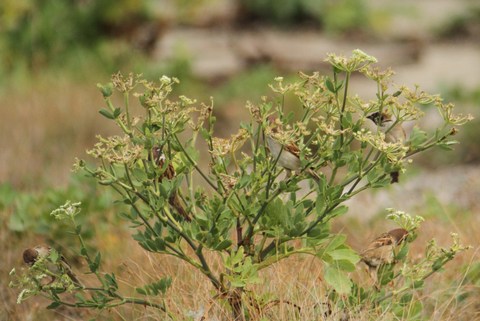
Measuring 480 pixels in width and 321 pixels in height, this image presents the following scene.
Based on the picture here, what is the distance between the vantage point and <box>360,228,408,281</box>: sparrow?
2.94 m

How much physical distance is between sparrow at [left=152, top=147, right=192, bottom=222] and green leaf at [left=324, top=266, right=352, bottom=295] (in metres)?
0.46

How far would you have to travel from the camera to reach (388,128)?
290cm

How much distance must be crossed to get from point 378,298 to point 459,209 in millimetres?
2155

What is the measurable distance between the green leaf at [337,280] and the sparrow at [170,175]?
1.49 feet

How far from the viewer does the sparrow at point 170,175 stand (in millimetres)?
2811

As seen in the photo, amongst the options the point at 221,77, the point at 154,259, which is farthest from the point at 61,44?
the point at 154,259

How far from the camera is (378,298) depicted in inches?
119

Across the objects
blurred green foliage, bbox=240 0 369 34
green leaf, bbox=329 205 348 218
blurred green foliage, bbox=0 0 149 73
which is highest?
green leaf, bbox=329 205 348 218

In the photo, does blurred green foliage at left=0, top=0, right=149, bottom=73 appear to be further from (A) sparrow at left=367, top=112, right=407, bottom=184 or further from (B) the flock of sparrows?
(A) sparrow at left=367, top=112, right=407, bottom=184

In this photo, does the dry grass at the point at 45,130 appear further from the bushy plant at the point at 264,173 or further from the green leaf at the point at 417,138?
the green leaf at the point at 417,138

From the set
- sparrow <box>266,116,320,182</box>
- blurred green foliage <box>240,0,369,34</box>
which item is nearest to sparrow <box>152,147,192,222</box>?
sparrow <box>266,116,320,182</box>

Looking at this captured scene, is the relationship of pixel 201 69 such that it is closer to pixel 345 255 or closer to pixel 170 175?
pixel 170 175

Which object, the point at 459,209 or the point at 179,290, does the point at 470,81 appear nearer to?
the point at 459,209

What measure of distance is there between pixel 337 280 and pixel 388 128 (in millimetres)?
479
